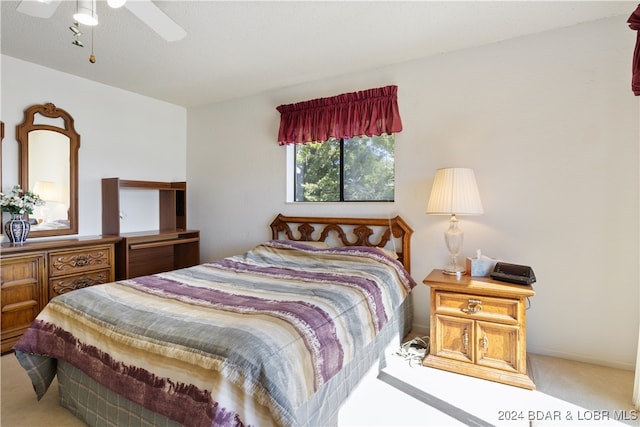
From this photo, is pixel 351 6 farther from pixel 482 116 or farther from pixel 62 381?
pixel 62 381

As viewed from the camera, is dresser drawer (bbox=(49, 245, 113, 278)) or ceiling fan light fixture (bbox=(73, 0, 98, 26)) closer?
ceiling fan light fixture (bbox=(73, 0, 98, 26))

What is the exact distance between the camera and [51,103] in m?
3.08

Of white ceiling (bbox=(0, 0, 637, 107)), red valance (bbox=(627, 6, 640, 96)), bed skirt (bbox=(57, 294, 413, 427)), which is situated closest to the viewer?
bed skirt (bbox=(57, 294, 413, 427))

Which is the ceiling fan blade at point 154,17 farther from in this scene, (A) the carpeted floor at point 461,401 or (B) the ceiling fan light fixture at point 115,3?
(A) the carpeted floor at point 461,401

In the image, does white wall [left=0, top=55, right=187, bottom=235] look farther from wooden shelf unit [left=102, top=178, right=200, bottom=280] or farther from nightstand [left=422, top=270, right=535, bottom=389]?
nightstand [left=422, top=270, right=535, bottom=389]

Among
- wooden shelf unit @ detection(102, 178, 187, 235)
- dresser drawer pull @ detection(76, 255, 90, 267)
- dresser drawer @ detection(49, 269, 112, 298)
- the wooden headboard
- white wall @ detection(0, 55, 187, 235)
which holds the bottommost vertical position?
A: dresser drawer @ detection(49, 269, 112, 298)

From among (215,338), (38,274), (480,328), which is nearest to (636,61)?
(480,328)

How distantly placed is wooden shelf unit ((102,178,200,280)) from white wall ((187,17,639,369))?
2050 millimetres

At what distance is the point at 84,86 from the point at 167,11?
1.83 meters

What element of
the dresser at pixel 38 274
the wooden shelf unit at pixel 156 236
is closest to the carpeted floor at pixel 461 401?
the dresser at pixel 38 274

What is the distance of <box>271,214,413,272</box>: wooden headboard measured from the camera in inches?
115

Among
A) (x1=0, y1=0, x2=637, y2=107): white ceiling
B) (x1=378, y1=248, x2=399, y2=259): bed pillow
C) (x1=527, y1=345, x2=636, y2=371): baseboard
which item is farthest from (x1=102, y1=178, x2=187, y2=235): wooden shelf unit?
(x1=527, y1=345, x2=636, y2=371): baseboard

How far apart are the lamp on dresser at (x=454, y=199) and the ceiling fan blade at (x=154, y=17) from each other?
1.95 meters

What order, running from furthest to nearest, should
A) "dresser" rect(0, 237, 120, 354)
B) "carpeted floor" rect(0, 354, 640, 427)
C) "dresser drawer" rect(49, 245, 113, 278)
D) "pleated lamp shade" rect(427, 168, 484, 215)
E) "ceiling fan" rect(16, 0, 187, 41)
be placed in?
1. "dresser drawer" rect(49, 245, 113, 278)
2. "dresser" rect(0, 237, 120, 354)
3. "pleated lamp shade" rect(427, 168, 484, 215)
4. "carpeted floor" rect(0, 354, 640, 427)
5. "ceiling fan" rect(16, 0, 187, 41)
